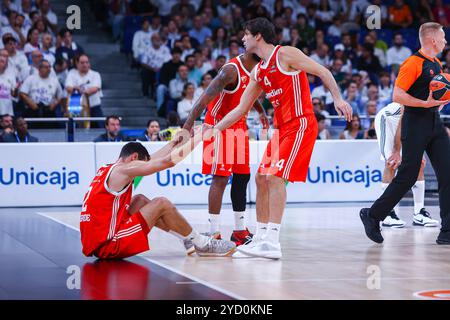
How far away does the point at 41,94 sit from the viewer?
651 inches

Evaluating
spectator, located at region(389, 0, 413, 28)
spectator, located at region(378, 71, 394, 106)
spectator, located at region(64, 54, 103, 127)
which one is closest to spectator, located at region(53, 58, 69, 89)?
spectator, located at region(64, 54, 103, 127)

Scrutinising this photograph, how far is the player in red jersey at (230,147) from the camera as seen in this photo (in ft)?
29.4

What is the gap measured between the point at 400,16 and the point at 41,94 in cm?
1037

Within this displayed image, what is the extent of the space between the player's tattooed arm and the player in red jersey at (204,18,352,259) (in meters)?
0.39

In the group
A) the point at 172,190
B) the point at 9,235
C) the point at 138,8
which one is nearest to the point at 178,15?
the point at 138,8

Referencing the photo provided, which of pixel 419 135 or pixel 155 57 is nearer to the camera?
pixel 419 135

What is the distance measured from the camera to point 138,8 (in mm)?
20547

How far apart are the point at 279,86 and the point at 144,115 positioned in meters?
11.2

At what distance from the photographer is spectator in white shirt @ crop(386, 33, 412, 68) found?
69.1ft

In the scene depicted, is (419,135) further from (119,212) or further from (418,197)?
(119,212)

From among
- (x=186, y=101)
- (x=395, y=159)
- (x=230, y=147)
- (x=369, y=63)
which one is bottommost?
(x=395, y=159)

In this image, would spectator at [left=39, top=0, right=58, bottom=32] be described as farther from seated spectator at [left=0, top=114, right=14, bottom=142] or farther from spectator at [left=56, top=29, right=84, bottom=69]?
seated spectator at [left=0, top=114, right=14, bottom=142]

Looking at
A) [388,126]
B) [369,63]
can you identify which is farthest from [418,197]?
[369,63]

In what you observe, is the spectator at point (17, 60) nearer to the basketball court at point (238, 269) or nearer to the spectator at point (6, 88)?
the spectator at point (6, 88)
